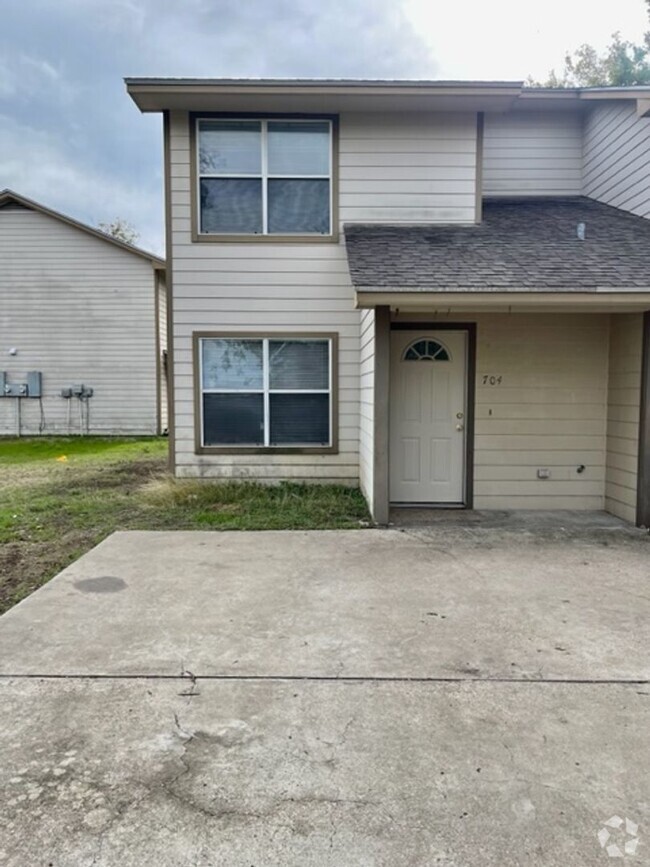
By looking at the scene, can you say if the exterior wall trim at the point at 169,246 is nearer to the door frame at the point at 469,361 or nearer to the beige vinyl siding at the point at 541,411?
the door frame at the point at 469,361

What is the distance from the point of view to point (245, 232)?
734cm

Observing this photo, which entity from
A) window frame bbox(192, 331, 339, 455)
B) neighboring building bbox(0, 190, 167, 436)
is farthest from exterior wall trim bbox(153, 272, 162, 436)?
window frame bbox(192, 331, 339, 455)

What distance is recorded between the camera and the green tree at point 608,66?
19203 millimetres

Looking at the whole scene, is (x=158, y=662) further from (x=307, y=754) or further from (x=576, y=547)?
(x=576, y=547)

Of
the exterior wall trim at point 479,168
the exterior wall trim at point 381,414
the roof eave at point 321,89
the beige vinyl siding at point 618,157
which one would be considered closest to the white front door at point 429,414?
the exterior wall trim at point 381,414

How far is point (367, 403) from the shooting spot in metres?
6.50

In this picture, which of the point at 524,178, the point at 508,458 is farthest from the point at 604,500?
the point at 524,178

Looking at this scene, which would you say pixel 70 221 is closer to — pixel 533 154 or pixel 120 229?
pixel 533 154

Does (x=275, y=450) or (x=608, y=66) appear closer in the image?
(x=275, y=450)

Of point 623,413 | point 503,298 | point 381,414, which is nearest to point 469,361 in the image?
point 503,298

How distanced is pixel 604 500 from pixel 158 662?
220 inches

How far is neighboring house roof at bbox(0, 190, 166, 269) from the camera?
13.9 meters

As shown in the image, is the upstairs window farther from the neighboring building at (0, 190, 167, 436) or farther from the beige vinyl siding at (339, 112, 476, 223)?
the neighboring building at (0, 190, 167, 436)

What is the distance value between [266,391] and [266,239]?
1941mm
